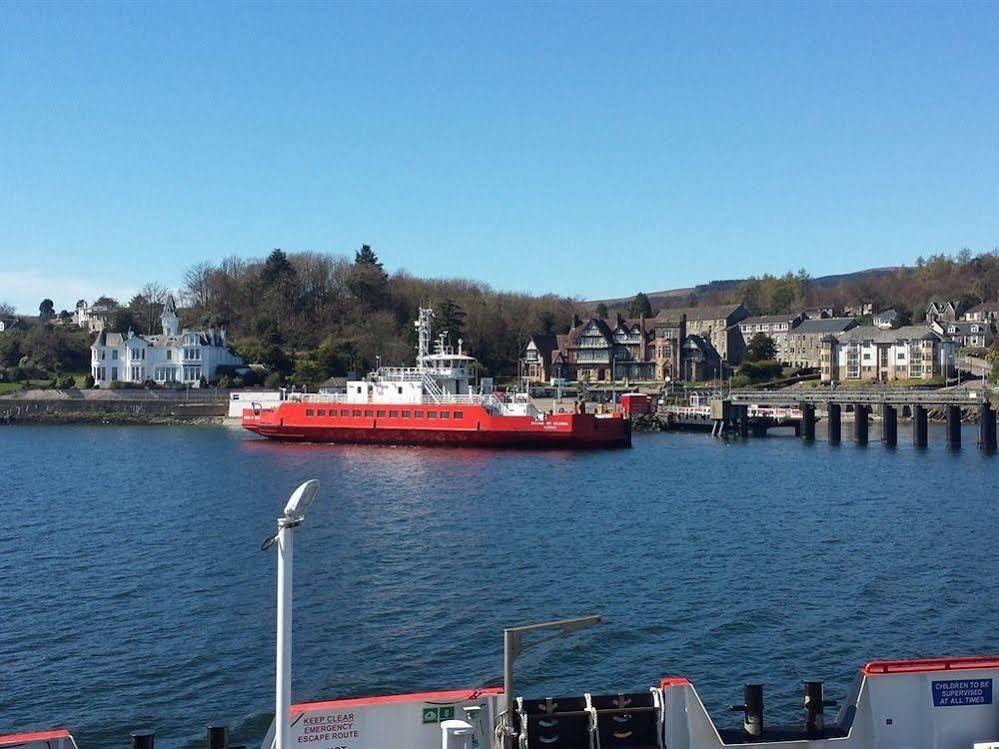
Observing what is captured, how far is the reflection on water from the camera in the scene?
53.0 ft

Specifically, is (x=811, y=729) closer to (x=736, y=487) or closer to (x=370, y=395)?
(x=736, y=487)

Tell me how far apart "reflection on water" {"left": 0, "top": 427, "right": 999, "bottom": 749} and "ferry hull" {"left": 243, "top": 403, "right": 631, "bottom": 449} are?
33.0 ft

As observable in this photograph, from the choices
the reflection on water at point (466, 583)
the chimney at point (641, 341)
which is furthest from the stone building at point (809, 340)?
the reflection on water at point (466, 583)

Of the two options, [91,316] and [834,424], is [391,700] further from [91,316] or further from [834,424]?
[91,316]

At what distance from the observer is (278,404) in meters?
62.6

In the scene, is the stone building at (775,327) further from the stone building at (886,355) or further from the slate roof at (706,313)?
the stone building at (886,355)

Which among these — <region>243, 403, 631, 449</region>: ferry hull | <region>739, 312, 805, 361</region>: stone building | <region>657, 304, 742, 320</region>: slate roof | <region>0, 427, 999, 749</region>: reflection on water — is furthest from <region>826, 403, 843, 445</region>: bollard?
<region>657, 304, 742, 320</region>: slate roof

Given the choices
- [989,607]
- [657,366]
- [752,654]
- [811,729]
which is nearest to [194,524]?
[752,654]

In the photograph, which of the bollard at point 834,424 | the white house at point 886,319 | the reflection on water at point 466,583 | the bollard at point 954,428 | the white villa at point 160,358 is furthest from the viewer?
the white house at point 886,319

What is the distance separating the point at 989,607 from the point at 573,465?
27.2 meters

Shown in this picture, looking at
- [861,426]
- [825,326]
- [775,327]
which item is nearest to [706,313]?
[775,327]

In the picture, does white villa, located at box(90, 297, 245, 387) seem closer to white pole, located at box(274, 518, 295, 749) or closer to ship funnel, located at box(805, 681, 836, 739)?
ship funnel, located at box(805, 681, 836, 739)

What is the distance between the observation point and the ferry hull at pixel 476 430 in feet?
177

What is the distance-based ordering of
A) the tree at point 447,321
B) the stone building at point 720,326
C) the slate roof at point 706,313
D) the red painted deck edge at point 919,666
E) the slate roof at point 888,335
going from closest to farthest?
the red painted deck edge at point 919,666
the tree at point 447,321
the slate roof at point 888,335
the stone building at point 720,326
the slate roof at point 706,313
